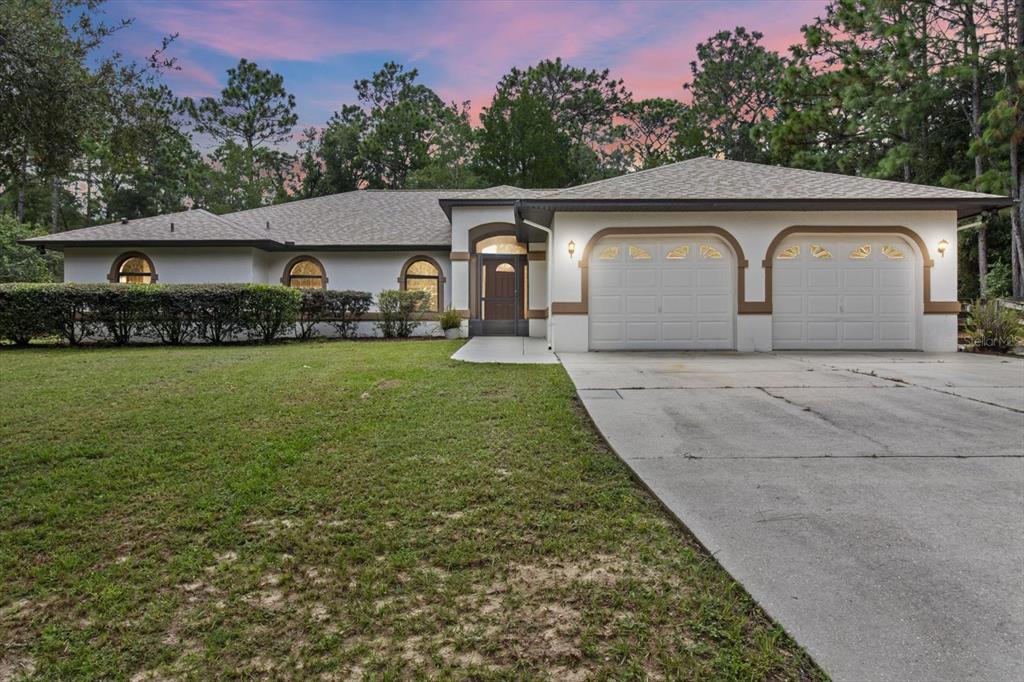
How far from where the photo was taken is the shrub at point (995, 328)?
10.0 meters

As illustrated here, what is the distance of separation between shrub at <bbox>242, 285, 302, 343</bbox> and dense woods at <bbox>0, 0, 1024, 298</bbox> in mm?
3360

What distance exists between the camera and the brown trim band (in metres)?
10.6

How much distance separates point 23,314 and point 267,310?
16.8 feet

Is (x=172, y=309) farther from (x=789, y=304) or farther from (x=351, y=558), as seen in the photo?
(x=789, y=304)

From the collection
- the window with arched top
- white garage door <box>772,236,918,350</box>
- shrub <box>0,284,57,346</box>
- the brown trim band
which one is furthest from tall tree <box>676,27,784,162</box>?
shrub <box>0,284,57,346</box>

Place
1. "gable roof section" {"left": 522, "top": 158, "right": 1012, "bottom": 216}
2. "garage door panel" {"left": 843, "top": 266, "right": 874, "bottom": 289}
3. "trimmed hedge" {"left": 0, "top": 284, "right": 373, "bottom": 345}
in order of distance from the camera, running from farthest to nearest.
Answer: "trimmed hedge" {"left": 0, "top": 284, "right": 373, "bottom": 345}
"garage door panel" {"left": 843, "top": 266, "right": 874, "bottom": 289}
"gable roof section" {"left": 522, "top": 158, "right": 1012, "bottom": 216}

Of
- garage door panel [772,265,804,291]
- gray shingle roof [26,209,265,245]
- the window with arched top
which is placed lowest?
garage door panel [772,265,804,291]

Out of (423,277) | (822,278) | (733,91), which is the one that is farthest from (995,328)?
(733,91)

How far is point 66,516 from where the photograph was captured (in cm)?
291

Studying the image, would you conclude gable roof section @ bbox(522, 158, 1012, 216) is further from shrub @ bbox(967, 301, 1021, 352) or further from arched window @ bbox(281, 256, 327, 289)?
arched window @ bbox(281, 256, 327, 289)

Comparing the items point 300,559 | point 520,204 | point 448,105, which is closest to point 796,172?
point 520,204

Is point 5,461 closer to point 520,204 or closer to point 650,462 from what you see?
point 650,462

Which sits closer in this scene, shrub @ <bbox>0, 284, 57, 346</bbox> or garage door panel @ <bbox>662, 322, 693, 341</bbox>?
garage door panel @ <bbox>662, 322, 693, 341</bbox>

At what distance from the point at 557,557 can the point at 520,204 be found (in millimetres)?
8833
